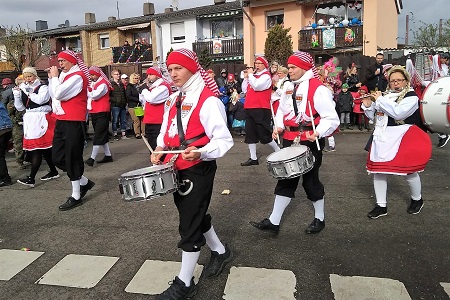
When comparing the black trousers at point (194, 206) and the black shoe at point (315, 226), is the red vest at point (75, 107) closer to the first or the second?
the black trousers at point (194, 206)

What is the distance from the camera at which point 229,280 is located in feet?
11.3

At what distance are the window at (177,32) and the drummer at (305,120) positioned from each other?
2354cm

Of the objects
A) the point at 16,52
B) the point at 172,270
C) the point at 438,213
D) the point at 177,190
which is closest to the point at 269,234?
the point at 172,270

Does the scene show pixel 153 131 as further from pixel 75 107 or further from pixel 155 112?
pixel 75 107

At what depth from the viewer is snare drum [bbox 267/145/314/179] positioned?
3.68m

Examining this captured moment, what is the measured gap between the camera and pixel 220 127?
3047mm

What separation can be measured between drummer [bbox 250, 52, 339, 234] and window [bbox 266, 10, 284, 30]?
19748 millimetres

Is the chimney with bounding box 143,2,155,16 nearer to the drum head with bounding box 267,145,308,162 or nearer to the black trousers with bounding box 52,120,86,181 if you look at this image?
the black trousers with bounding box 52,120,86,181

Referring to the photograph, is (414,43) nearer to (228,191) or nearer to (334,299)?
(228,191)

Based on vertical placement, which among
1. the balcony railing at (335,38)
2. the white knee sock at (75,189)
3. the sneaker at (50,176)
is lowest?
the sneaker at (50,176)

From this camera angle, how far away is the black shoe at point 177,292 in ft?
10.2

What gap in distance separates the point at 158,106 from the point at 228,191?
2347mm

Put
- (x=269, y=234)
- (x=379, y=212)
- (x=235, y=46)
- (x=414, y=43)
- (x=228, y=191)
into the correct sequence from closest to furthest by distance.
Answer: (x=269, y=234), (x=379, y=212), (x=228, y=191), (x=414, y=43), (x=235, y=46)

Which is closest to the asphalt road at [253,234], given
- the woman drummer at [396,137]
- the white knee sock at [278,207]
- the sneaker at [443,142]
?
the white knee sock at [278,207]
